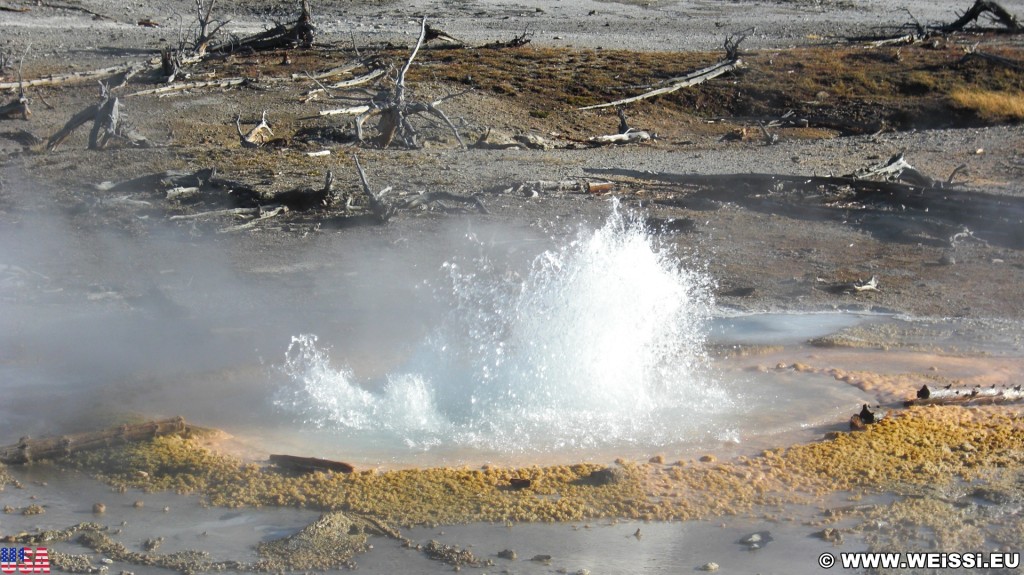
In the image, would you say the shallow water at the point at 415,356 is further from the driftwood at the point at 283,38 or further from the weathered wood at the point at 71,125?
the driftwood at the point at 283,38

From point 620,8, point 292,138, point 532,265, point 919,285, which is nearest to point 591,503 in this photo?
point 532,265

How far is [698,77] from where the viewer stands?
747 inches

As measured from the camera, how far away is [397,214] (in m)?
9.67

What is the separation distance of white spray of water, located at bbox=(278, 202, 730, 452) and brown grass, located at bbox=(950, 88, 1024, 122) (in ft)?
40.4

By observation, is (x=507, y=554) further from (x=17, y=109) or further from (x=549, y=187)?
(x=17, y=109)

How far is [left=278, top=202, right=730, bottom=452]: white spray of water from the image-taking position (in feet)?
19.2

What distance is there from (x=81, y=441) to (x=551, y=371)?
2.62 m

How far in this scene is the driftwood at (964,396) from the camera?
20.4ft

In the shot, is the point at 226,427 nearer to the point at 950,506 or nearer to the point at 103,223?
the point at 950,506

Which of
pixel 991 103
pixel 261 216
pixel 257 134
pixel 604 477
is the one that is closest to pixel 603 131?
pixel 257 134

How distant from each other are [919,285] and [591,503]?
478cm

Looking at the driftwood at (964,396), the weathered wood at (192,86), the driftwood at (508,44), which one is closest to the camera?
the driftwood at (964,396)

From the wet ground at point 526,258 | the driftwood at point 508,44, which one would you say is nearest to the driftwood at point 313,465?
the wet ground at point 526,258

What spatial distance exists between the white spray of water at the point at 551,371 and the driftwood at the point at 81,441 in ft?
2.57
